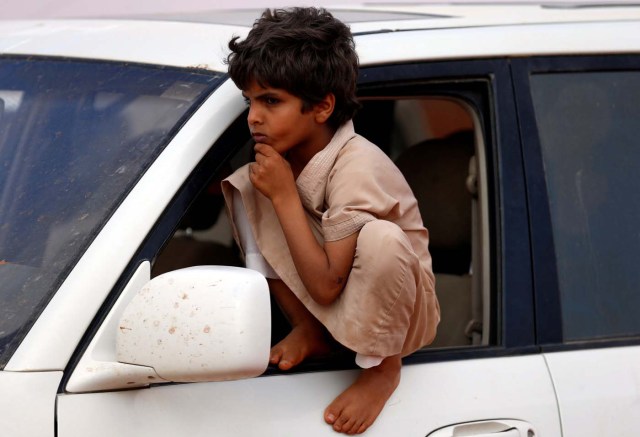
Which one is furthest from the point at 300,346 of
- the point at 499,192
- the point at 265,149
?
the point at 499,192

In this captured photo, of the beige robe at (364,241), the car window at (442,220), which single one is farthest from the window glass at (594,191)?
the beige robe at (364,241)

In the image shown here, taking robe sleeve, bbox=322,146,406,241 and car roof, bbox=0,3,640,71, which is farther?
car roof, bbox=0,3,640,71

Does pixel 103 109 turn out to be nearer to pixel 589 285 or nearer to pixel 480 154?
pixel 480 154

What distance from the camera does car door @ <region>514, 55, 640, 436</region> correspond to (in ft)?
7.75

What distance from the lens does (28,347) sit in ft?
6.47

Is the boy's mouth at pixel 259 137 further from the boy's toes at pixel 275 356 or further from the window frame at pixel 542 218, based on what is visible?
the window frame at pixel 542 218

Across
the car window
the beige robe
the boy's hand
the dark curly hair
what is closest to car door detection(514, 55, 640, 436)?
the car window

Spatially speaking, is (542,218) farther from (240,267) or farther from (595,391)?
(240,267)

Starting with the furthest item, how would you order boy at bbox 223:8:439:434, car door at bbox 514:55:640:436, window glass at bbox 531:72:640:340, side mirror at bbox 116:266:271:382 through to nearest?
1. window glass at bbox 531:72:640:340
2. car door at bbox 514:55:640:436
3. boy at bbox 223:8:439:434
4. side mirror at bbox 116:266:271:382

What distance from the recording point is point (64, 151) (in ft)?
7.52

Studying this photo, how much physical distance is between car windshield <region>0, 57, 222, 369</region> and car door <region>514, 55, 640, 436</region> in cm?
74

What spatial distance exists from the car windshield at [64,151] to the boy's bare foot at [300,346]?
42 cm

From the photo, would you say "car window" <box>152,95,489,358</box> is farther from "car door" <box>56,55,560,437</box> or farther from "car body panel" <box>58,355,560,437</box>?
"car body panel" <box>58,355,560,437</box>

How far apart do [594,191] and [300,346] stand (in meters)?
0.76
